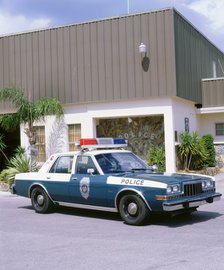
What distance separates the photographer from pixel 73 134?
1964 cm

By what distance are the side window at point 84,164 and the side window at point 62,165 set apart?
25 centimetres

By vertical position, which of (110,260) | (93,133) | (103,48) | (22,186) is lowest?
(110,260)

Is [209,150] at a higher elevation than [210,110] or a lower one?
lower

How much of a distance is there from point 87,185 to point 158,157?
8306 mm

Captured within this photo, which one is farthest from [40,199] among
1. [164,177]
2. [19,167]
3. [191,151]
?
[191,151]

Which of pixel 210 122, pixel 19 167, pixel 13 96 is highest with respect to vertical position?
pixel 13 96

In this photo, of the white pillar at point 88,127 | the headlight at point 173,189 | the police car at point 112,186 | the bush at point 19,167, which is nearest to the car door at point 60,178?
the police car at point 112,186

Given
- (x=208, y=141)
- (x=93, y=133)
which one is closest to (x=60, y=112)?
(x=93, y=133)

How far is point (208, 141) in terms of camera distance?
20031mm

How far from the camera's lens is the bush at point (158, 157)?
1816 centimetres

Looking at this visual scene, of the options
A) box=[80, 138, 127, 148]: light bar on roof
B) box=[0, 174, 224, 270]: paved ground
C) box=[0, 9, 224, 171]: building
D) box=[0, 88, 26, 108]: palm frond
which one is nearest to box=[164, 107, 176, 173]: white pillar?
box=[0, 9, 224, 171]: building

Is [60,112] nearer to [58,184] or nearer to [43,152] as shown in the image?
[43,152]

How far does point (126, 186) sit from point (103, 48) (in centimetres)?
1032

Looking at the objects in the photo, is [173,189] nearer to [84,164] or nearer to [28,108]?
[84,164]
